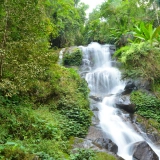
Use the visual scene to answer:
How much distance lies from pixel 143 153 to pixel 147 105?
4209 millimetres

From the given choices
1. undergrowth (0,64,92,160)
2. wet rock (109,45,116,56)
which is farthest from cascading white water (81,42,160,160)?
undergrowth (0,64,92,160)

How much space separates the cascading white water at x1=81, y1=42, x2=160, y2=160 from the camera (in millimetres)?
8336

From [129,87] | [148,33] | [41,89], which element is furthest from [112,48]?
[41,89]

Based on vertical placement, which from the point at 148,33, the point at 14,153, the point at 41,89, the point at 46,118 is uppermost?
the point at 148,33

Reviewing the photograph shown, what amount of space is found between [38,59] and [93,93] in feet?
27.4

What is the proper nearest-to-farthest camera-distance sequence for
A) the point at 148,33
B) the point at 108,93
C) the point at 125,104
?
the point at 125,104 < the point at 148,33 < the point at 108,93

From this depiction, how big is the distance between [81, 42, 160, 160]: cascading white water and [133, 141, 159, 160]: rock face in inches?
11.5

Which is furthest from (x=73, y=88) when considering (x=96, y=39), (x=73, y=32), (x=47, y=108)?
(x=96, y=39)

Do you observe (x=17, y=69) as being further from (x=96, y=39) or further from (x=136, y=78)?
(x=96, y=39)

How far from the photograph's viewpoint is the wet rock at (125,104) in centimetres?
1061

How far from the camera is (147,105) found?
10.6m

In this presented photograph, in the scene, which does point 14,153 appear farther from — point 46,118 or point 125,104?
point 125,104

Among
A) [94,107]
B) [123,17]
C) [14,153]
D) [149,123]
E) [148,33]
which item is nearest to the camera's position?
[14,153]

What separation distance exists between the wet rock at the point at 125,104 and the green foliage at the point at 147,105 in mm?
259
